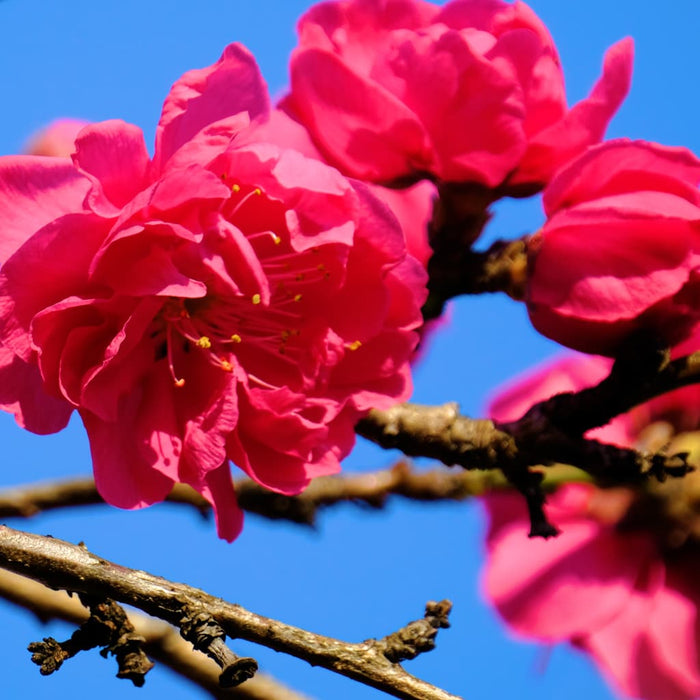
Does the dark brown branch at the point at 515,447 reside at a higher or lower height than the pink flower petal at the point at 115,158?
lower

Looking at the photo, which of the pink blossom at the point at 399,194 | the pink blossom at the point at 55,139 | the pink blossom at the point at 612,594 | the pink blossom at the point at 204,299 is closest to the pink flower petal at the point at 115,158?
the pink blossom at the point at 204,299

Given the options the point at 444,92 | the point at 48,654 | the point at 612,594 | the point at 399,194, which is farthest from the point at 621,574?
the point at 48,654

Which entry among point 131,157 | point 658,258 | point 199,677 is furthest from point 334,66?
point 199,677

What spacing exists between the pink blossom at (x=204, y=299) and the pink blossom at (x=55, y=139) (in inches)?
22.0

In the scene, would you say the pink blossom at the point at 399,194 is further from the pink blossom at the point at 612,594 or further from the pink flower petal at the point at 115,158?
the pink blossom at the point at 612,594

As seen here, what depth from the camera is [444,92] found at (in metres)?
0.88

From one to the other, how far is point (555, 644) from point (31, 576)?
29.2 inches

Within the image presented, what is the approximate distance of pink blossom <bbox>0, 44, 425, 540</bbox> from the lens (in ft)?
2.55

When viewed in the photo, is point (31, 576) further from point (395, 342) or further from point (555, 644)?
point (555, 644)

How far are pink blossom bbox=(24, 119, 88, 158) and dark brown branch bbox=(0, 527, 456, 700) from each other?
752 mm

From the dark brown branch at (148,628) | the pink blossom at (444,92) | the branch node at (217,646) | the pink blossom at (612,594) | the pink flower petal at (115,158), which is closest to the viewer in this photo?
the branch node at (217,646)

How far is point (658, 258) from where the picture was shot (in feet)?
2.61

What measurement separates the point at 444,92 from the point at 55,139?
0.66m

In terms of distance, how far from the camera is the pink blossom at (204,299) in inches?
30.6
